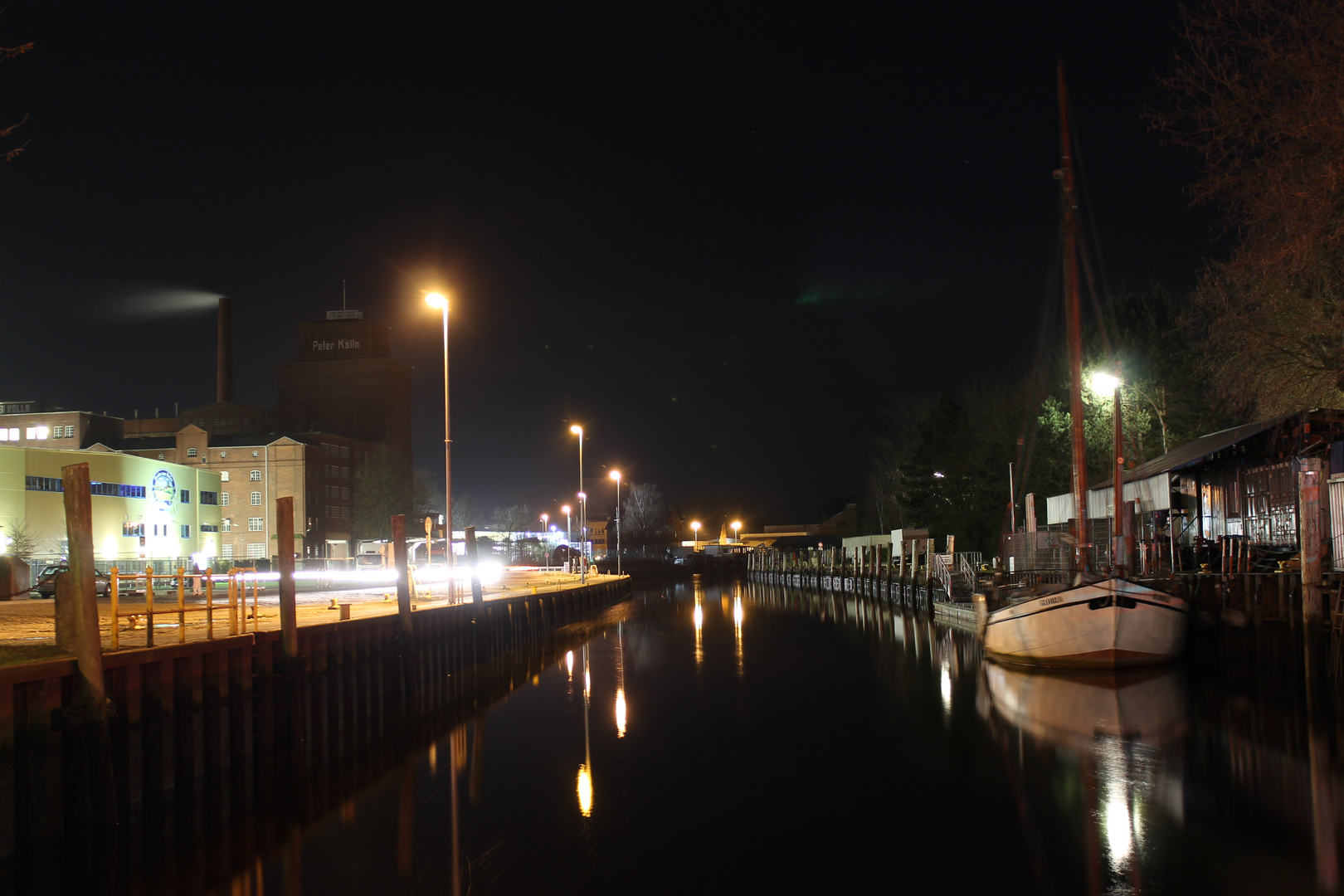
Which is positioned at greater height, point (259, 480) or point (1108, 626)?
point (259, 480)

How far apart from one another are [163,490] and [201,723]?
216 ft

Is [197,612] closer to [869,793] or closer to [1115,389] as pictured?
[869,793]

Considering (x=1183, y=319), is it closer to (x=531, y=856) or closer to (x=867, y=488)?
(x=531, y=856)

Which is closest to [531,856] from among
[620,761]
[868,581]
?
[620,761]

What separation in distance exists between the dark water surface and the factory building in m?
39.8

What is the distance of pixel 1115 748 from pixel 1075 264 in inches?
646

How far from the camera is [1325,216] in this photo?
15227 mm

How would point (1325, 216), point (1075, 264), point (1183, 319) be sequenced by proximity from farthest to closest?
point (1075, 264) < point (1183, 319) < point (1325, 216)

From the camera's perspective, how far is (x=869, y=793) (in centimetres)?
1334

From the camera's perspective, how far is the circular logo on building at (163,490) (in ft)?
230

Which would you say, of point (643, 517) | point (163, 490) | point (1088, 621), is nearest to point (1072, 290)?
point (1088, 621)

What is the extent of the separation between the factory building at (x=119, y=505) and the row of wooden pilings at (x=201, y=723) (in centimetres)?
3601

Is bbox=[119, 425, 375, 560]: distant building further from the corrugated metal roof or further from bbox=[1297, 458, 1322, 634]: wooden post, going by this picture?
bbox=[1297, 458, 1322, 634]: wooden post

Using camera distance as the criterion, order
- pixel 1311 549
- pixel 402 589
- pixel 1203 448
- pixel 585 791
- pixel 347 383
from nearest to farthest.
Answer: pixel 585 791, pixel 1311 549, pixel 402 589, pixel 1203 448, pixel 347 383
